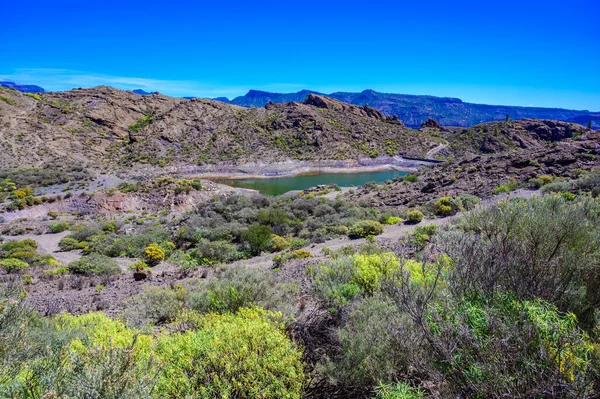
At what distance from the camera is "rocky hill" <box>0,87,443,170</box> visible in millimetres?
53000

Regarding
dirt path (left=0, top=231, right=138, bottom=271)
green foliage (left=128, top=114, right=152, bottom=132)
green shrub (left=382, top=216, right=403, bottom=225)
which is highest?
green foliage (left=128, top=114, right=152, bottom=132)

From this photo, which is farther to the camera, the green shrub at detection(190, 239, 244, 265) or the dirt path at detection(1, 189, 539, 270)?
the green shrub at detection(190, 239, 244, 265)

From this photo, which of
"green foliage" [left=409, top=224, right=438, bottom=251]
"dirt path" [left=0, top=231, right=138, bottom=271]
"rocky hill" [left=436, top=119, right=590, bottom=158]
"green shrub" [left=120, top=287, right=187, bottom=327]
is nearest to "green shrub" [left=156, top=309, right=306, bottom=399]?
"green shrub" [left=120, top=287, right=187, bottom=327]

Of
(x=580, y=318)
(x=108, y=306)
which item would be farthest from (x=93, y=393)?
(x=108, y=306)

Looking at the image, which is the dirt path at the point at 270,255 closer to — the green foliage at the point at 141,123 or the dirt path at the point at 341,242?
the dirt path at the point at 341,242

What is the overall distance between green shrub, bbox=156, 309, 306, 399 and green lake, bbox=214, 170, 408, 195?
38688mm

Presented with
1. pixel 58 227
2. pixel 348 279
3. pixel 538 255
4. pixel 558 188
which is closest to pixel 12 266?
pixel 58 227

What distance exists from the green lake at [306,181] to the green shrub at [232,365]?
3869 cm

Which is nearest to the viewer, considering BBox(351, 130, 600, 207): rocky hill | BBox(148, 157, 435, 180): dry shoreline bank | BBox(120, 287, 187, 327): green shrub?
BBox(120, 287, 187, 327): green shrub

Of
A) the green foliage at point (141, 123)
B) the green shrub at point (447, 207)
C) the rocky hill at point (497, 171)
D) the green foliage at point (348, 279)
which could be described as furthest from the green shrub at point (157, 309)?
the green foliage at point (141, 123)

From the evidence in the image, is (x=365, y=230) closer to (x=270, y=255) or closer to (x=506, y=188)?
(x=270, y=255)

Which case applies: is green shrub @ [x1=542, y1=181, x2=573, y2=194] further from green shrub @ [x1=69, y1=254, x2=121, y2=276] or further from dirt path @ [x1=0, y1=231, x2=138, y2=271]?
dirt path @ [x1=0, y1=231, x2=138, y2=271]

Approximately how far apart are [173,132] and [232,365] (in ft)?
224

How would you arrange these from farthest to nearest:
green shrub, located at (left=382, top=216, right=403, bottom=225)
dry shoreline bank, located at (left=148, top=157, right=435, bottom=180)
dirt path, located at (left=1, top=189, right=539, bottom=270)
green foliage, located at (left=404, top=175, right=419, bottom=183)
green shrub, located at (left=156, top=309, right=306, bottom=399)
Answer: dry shoreline bank, located at (left=148, top=157, right=435, bottom=180) < green foliage, located at (left=404, top=175, right=419, bottom=183) < green shrub, located at (left=382, top=216, right=403, bottom=225) < dirt path, located at (left=1, top=189, right=539, bottom=270) < green shrub, located at (left=156, top=309, right=306, bottom=399)
